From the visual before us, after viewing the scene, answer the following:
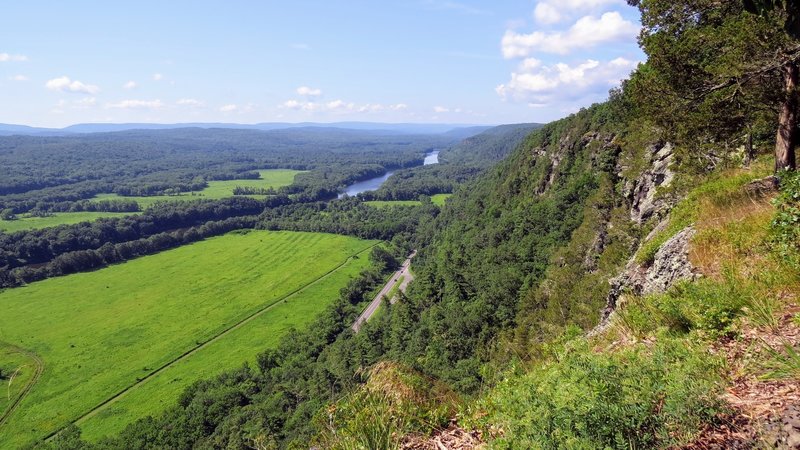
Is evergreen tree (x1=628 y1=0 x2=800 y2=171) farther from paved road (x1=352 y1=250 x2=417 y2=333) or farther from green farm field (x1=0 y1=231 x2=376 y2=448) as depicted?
green farm field (x1=0 y1=231 x2=376 y2=448)

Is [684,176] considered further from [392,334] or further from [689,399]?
[392,334]

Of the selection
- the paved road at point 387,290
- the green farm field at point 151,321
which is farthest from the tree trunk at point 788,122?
the green farm field at point 151,321

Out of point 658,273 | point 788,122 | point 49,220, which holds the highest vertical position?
point 788,122

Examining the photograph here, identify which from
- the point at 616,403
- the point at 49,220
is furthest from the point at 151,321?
the point at 49,220

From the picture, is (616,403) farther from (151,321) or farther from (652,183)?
(151,321)

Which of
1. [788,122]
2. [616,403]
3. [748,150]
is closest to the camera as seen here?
[616,403]

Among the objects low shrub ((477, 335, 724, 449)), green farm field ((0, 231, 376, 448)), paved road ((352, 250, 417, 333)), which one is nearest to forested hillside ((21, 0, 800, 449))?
low shrub ((477, 335, 724, 449))

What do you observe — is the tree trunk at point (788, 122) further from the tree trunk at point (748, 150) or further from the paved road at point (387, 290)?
the paved road at point (387, 290)

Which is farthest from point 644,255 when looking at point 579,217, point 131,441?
point 131,441
